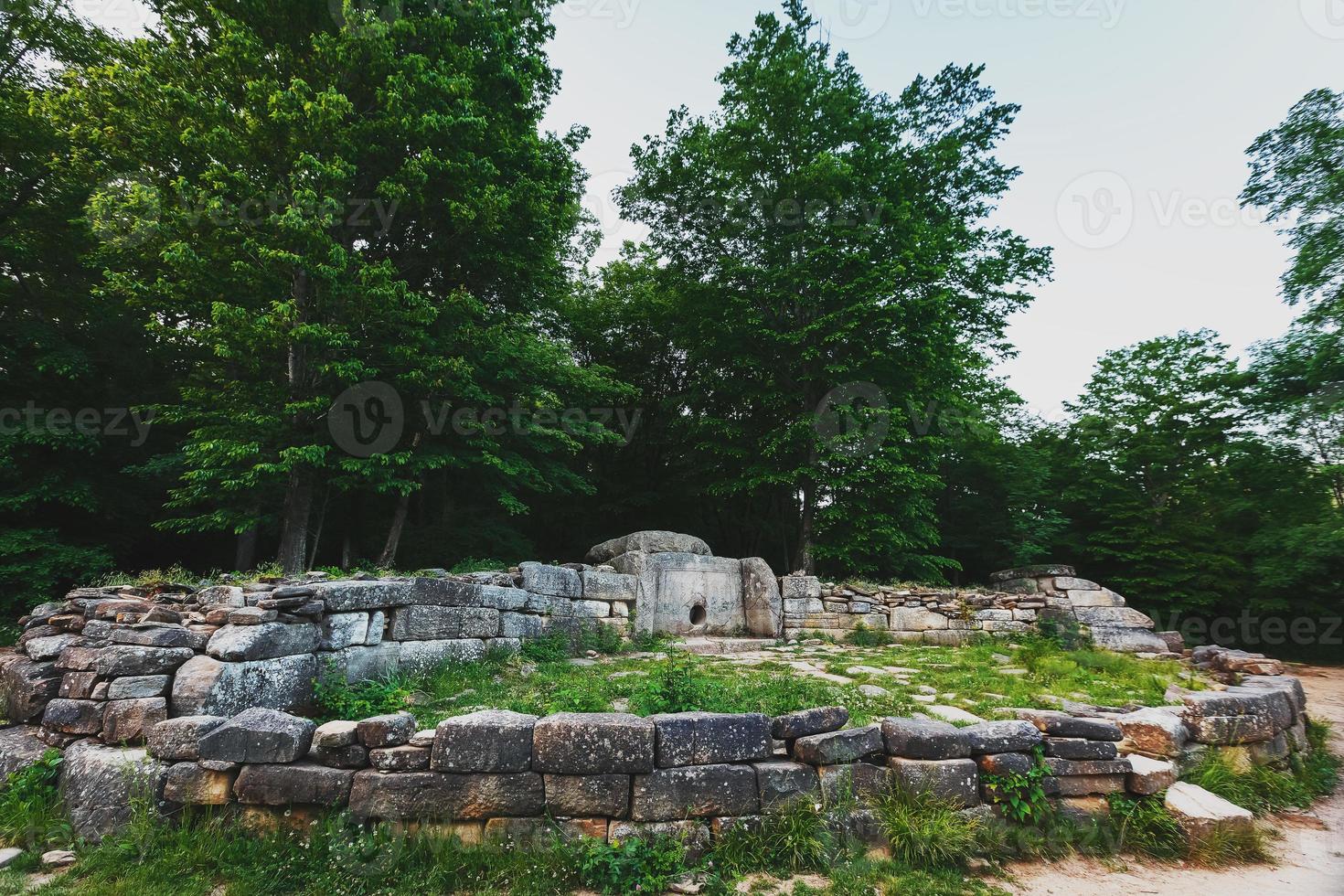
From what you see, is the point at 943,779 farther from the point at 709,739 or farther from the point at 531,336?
the point at 531,336

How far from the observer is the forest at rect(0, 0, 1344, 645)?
8.87m

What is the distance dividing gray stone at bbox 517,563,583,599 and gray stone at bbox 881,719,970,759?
5561 millimetres

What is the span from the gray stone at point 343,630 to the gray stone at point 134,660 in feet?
3.97

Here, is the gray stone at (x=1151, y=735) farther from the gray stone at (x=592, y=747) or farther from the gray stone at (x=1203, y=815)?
the gray stone at (x=592, y=747)

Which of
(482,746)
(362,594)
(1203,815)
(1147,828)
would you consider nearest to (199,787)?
(482,746)

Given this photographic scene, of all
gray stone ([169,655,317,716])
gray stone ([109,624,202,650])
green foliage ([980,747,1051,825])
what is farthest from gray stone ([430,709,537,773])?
green foliage ([980,747,1051,825])

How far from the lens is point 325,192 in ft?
28.9

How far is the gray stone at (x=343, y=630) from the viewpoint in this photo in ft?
18.1

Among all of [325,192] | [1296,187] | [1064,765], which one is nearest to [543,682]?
[1064,765]

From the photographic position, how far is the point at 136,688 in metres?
4.13

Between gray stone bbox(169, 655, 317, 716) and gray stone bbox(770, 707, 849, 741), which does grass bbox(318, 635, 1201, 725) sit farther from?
gray stone bbox(770, 707, 849, 741)

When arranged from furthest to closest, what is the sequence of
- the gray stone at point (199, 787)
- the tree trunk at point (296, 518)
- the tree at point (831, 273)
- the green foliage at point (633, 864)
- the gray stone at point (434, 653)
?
the tree at point (831, 273) → the tree trunk at point (296, 518) → the gray stone at point (434, 653) → the gray stone at point (199, 787) → the green foliage at point (633, 864)

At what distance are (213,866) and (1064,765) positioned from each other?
563 centimetres

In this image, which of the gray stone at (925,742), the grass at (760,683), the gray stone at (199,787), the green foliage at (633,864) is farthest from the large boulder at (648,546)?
the gray stone at (199,787)
